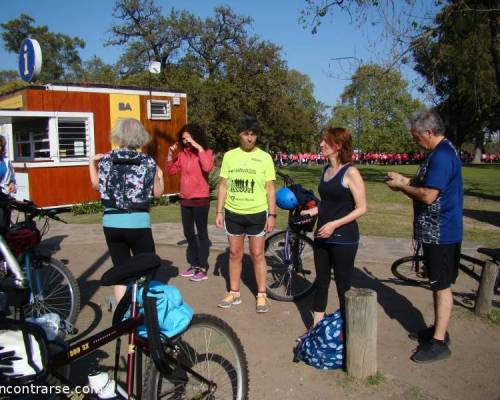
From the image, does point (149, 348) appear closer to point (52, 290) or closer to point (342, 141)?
point (52, 290)

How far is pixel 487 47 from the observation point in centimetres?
1459

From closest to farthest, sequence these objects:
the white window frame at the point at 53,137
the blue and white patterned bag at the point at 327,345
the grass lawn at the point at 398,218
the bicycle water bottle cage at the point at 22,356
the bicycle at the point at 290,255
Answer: the bicycle water bottle cage at the point at 22,356
the blue and white patterned bag at the point at 327,345
the bicycle at the point at 290,255
the grass lawn at the point at 398,218
the white window frame at the point at 53,137

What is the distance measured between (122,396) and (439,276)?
260cm

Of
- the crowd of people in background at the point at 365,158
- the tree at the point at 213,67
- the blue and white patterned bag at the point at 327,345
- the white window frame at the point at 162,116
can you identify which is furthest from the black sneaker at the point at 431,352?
the crowd of people in background at the point at 365,158

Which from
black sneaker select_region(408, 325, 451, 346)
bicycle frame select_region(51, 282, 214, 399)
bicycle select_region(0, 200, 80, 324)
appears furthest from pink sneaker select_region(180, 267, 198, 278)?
bicycle frame select_region(51, 282, 214, 399)

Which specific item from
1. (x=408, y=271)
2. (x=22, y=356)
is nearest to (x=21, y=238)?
(x=22, y=356)

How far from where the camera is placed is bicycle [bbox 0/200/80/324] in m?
3.77

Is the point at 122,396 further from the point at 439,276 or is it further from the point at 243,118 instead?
the point at 243,118

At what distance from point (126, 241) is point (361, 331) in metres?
1.97

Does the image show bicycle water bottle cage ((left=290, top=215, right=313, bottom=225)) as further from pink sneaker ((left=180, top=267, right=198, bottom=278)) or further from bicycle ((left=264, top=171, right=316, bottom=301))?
pink sneaker ((left=180, top=267, right=198, bottom=278))

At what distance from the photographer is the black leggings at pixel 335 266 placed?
12.7 feet

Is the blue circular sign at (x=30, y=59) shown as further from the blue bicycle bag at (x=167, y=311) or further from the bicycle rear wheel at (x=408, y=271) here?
the blue bicycle bag at (x=167, y=311)

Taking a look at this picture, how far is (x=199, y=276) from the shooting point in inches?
236

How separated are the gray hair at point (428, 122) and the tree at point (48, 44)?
2238 inches
